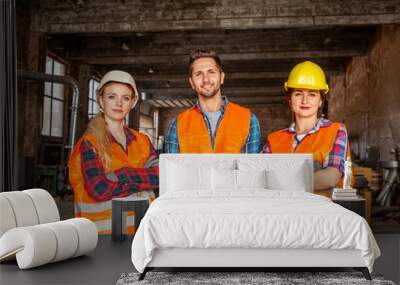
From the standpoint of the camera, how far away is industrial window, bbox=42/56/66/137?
10266mm

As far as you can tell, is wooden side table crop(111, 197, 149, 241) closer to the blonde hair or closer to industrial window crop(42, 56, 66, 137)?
the blonde hair

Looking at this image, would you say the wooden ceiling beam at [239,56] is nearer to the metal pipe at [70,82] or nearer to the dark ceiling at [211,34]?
the dark ceiling at [211,34]

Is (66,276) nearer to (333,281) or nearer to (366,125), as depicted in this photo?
(333,281)

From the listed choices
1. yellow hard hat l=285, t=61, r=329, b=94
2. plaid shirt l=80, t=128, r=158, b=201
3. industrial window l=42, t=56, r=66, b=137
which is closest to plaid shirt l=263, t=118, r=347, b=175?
yellow hard hat l=285, t=61, r=329, b=94

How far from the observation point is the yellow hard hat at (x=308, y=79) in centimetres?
489

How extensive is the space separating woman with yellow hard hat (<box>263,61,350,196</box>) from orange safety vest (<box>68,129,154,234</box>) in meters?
1.57

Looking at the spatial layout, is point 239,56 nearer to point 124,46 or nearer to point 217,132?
point 124,46

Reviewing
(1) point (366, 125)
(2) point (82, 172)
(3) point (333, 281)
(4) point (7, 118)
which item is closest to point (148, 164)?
(2) point (82, 172)

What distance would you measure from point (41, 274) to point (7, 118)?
2483 millimetres

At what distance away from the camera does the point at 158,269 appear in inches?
133

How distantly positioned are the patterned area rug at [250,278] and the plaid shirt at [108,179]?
1.85 meters

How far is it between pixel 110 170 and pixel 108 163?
0.08 metres

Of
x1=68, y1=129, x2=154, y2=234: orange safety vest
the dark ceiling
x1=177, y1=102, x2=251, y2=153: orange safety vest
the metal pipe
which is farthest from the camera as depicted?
the dark ceiling

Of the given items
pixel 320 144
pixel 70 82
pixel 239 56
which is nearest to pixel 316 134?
pixel 320 144
